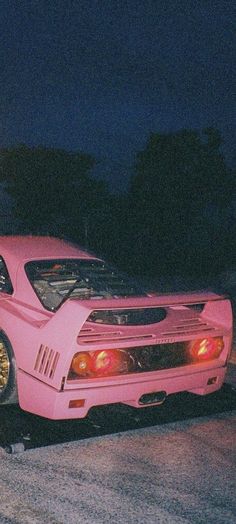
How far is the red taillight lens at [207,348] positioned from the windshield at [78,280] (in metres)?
0.96

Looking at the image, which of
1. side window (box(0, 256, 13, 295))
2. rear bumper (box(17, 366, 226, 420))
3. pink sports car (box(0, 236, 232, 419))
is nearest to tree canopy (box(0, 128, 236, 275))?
side window (box(0, 256, 13, 295))

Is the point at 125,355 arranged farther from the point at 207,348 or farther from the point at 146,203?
the point at 146,203

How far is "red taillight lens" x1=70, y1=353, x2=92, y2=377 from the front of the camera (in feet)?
14.2

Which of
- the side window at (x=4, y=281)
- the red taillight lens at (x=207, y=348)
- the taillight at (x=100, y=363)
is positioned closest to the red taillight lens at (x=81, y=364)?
the taillight at (x=100, y=363)

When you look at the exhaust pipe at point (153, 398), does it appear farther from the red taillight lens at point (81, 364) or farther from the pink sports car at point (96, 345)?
the red taillight lens at point (81, 364)

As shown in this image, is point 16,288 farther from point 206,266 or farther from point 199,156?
point 199,156

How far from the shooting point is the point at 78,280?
5.69m

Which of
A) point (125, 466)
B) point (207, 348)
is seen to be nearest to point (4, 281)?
point (207, 348)

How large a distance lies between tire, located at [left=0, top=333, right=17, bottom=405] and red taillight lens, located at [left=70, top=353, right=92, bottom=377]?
24.4 inches

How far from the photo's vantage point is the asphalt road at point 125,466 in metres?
3.60

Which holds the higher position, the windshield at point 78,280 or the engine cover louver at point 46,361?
the windshield at point 78,280

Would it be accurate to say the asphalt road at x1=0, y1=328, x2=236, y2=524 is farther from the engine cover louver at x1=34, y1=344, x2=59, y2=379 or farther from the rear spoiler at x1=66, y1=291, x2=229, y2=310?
the rear spoiler at x1=66, y1=291, x2=229, y2=310

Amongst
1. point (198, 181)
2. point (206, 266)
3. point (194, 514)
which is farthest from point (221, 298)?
point (198, 181)

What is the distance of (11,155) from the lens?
29.4 meters
